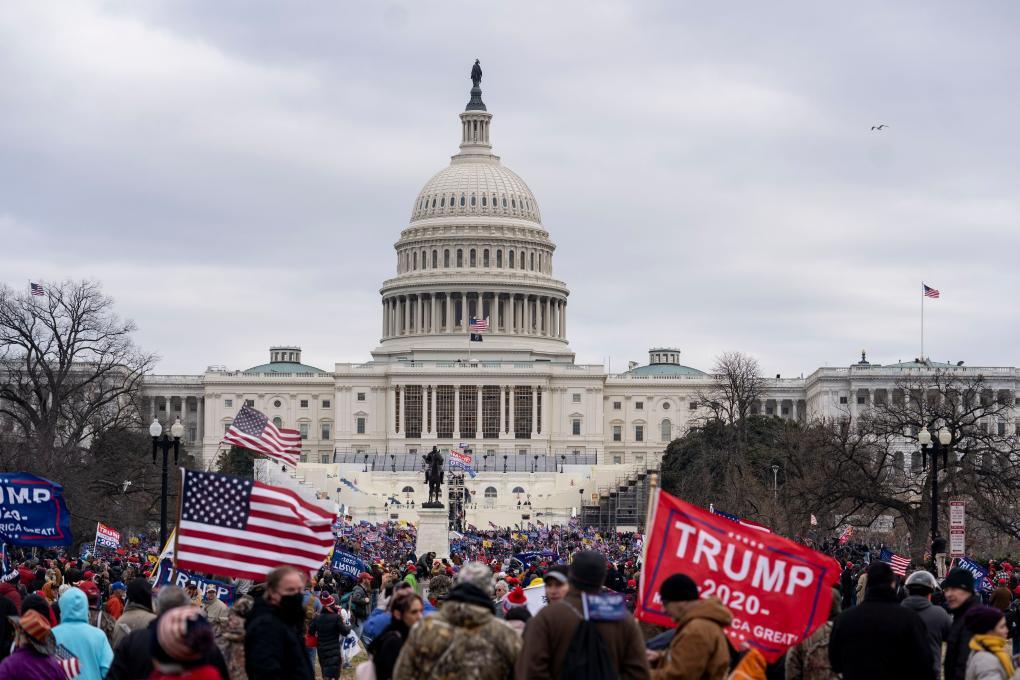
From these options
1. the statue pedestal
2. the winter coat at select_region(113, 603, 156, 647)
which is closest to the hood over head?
the winter coat at select_region(113, 603, 156, 647)

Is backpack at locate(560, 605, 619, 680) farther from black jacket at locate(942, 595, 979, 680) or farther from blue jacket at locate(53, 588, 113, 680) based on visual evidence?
blue jacket at locate(53, 588, 113, 680)

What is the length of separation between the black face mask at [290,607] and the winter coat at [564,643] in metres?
1.73

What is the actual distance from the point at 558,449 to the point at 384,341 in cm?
1993

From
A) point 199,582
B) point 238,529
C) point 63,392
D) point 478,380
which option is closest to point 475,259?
point 478,380

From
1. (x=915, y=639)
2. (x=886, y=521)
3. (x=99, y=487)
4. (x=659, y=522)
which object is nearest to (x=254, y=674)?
(x=659, y=522)

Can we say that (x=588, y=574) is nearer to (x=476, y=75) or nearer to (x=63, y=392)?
(x=63, y=392)

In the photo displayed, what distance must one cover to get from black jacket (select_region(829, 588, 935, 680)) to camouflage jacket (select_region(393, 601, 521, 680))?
305 centimetres

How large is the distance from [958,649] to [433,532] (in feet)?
130

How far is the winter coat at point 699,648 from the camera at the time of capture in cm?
1388

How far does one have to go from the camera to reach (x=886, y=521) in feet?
292

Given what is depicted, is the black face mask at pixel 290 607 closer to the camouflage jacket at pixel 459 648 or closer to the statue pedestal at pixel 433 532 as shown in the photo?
the camouflage jacket at pixel 459 648

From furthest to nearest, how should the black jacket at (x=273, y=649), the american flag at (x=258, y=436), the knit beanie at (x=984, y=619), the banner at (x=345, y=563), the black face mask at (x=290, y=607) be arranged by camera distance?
the american flag at (x=258, y=436), the banner at (x=345, y=563), the knit beanie at (x=984, y=619), the black face mask at (x=290, y=607), the black jacket at (x=273, y=649)

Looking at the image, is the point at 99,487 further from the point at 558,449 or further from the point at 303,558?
the point at 558,449

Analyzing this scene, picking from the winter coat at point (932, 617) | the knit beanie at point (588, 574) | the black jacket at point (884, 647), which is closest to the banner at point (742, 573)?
the black jacket at point (884, 647)
